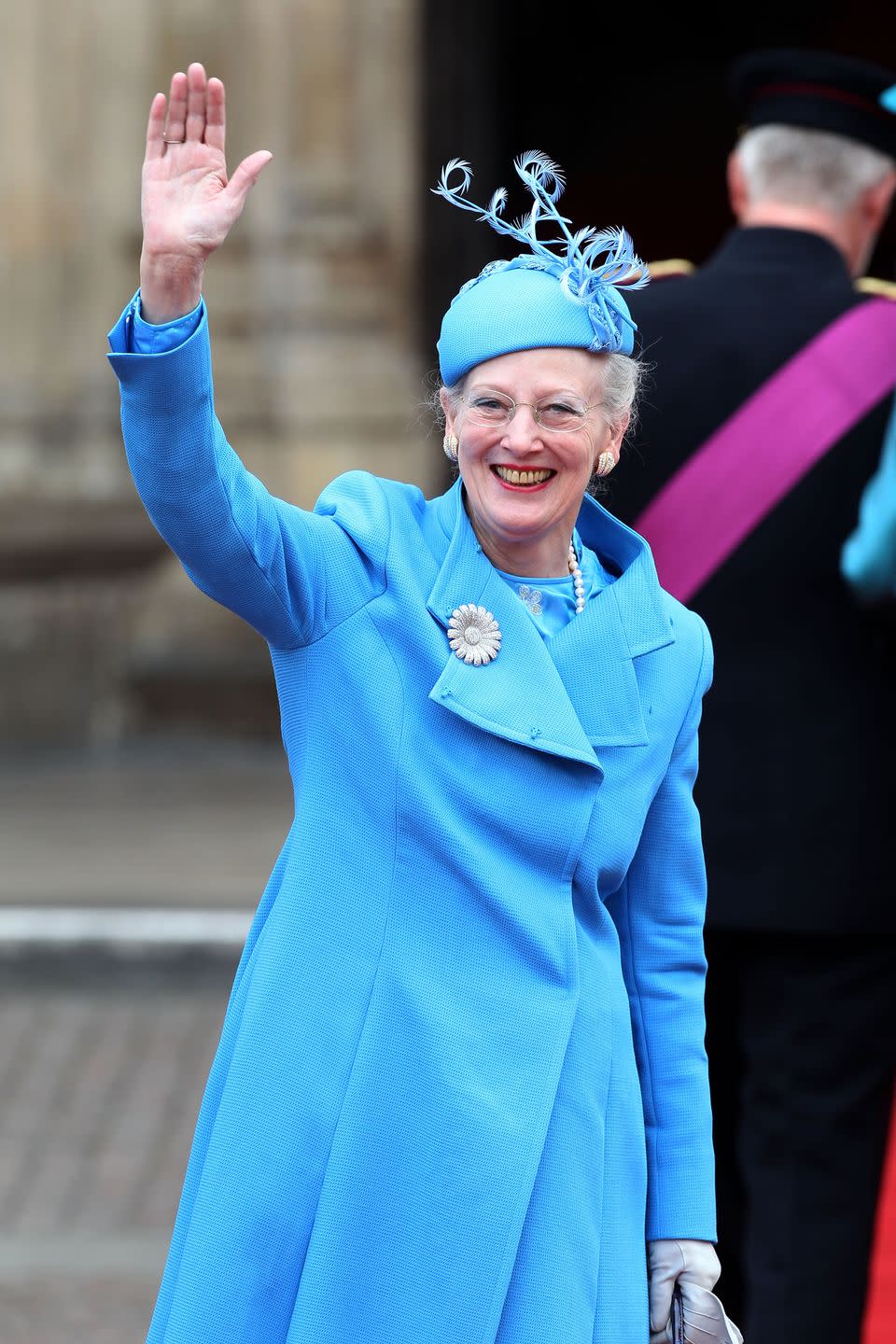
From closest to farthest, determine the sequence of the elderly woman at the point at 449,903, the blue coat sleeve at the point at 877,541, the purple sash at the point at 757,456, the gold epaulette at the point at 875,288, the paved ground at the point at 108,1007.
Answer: the elderly woman at the point at 449,903
the blue coat sleeve at the point at 877,541
the purple sash at the point at 757,456
the gold epaulette at the point at 875,288
the paved ground at the point at 108,1007

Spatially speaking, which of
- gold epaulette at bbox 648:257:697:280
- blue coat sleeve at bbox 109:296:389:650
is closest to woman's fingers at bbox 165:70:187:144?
blue coat sleeve at bbox 109:296:389:650

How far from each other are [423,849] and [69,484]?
23.2 feet

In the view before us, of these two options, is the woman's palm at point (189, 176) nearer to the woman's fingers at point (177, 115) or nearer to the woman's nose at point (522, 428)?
the woman's fingers at point (177, 115)

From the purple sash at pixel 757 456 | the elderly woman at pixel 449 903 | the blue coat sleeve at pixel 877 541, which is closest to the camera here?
the elderly woman at pixel 449 903

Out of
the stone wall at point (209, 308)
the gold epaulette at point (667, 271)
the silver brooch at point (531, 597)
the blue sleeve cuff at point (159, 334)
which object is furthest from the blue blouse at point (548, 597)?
the stone wall at point (209, 308)

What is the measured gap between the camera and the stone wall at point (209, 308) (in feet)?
28.9

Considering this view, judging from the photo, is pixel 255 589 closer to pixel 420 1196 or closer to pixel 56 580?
pixel 420 1196

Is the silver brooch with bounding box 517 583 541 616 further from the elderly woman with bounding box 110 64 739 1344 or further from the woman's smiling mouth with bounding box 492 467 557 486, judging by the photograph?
the woman's smiling mouth with bounding box 492 467 557 486

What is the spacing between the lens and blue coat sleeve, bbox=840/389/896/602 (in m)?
2.81

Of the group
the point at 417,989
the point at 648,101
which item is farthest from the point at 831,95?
the point at 648,101

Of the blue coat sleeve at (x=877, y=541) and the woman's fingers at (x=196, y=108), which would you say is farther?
the blue coat sleeve at (x=877, y=541)

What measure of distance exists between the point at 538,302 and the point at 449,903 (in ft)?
1.78

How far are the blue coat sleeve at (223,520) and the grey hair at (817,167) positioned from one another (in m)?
1.38

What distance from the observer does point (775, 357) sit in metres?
3.00
